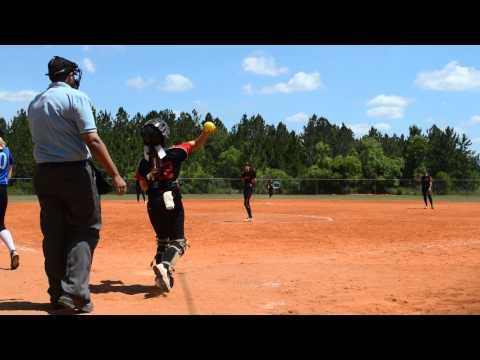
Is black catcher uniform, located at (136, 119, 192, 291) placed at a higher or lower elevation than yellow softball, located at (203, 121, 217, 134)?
lower

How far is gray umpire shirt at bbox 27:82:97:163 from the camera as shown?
200 inches

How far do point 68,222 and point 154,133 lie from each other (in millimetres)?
1701

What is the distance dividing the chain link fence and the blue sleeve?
4655cm

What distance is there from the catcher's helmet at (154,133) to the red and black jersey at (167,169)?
0.19m

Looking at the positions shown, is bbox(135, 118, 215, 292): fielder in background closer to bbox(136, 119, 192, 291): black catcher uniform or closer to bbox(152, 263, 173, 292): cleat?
bbox(136, 119, 192, 291): black catcher uniform

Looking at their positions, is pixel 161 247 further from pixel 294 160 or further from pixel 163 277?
pixel 294 160

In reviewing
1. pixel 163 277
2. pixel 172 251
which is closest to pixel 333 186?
pixel 172 251

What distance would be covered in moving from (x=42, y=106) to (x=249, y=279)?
3471 millimetres

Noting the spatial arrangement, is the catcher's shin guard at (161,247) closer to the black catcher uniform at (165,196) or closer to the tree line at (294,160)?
the black catcher uniform at (165,196)

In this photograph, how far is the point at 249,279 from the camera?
23.2ft

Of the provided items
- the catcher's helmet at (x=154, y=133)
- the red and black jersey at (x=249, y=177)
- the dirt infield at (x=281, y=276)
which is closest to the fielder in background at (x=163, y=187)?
the catcher's helmet at (x=154, y=133)

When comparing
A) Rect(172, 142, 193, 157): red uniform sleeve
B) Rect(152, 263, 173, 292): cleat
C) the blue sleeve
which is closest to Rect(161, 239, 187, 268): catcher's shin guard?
Rect(152, 263, 173, 292): cleat
